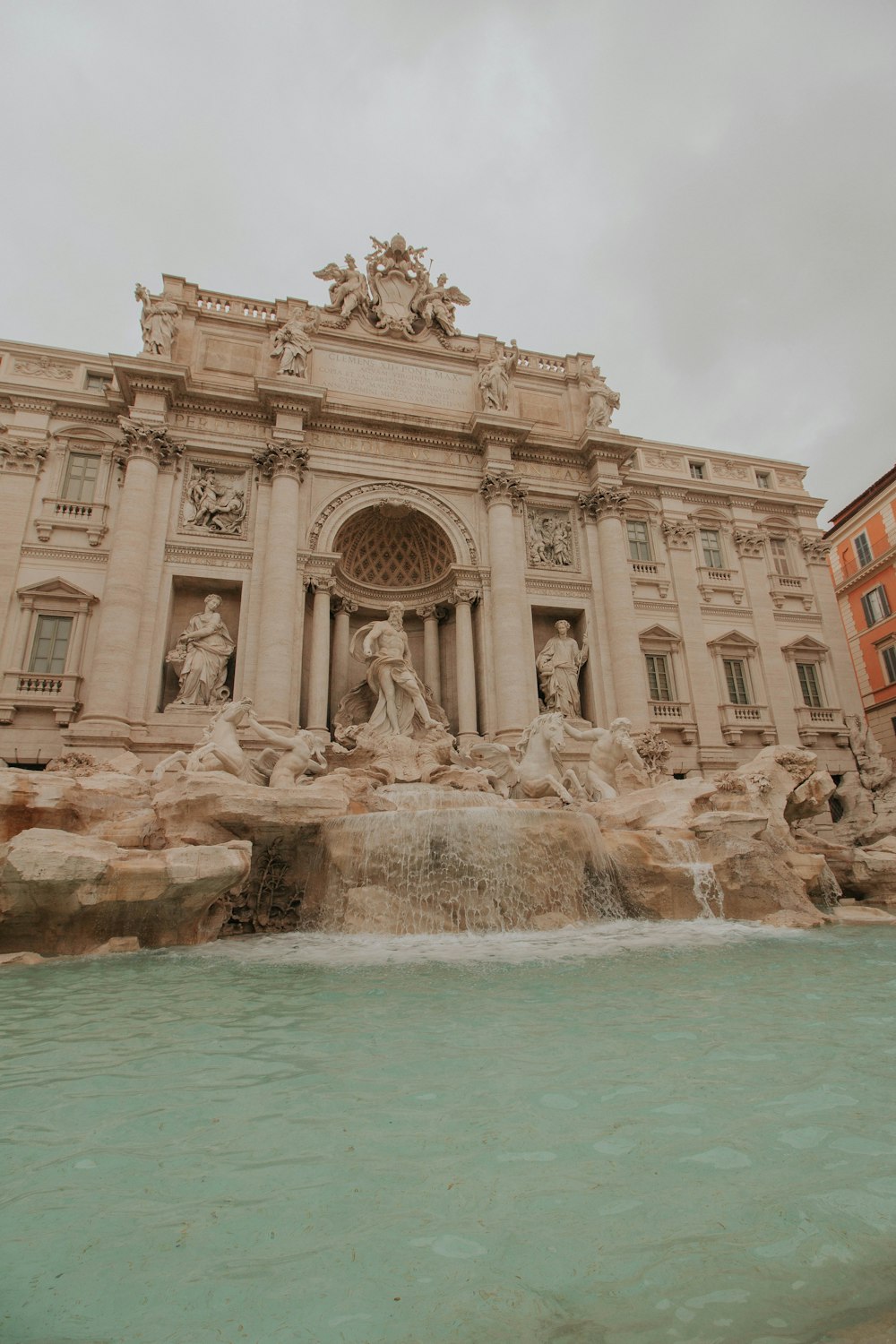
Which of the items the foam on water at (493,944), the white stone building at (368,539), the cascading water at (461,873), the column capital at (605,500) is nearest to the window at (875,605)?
Answer: the white stone building at (368,539)

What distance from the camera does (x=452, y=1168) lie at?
227cm

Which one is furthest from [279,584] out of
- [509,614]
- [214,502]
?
[509,614]

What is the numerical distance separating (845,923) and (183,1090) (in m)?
8.53

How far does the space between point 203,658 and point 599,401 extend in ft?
48.4

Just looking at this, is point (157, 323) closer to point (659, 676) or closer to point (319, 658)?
point (319, 658)

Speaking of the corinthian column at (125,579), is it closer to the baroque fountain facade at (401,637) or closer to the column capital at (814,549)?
the baroque fountain facade at (401,637)

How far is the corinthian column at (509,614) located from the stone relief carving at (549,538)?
866mm

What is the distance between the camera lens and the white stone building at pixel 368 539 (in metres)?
17.0

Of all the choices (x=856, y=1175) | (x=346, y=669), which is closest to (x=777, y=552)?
(x=346, y=669)

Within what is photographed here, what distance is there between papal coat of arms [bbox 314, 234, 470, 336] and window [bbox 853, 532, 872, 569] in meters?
19.1

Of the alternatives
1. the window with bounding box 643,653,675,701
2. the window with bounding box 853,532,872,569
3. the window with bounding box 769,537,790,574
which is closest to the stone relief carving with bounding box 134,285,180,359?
the window with bounding box 643,653,675,701

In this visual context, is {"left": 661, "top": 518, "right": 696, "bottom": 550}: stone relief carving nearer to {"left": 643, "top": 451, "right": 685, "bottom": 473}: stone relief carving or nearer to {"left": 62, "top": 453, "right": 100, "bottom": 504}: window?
{"left": 643, "top": 451, "right": 685, "bottom": 473}: stone relief carving

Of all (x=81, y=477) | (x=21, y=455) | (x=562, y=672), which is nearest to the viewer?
(x=21, y=455)

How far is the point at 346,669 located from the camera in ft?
64.2
